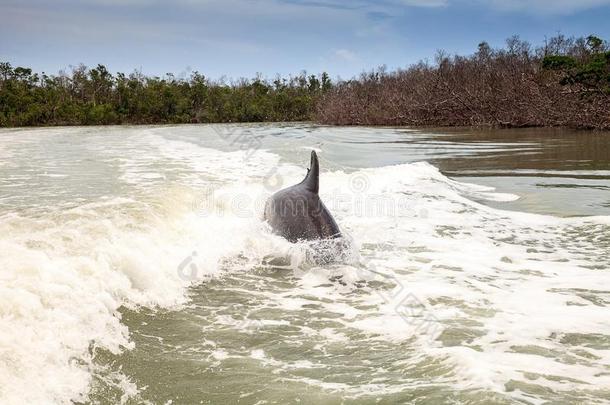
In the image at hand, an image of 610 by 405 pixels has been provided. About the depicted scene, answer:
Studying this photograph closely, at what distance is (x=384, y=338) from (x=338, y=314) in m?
0.57

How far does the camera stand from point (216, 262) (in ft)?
Result: 18.4

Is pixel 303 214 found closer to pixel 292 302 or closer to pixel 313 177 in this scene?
pixel 313 177

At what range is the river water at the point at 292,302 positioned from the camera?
9.54 ft

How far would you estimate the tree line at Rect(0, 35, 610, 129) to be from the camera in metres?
30.7

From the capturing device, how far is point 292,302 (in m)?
4.47

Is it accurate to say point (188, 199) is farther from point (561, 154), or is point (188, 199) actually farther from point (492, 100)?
point (492, 100)

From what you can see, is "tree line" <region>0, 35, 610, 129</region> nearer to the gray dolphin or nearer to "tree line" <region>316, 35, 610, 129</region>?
"tree line" <region>316, 35, 610, 129</region>

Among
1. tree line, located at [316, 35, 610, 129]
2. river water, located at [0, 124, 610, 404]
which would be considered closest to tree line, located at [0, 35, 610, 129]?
tree line, located at [316, 35, 610, 129]

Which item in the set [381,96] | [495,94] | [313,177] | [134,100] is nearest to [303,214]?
[313,177]

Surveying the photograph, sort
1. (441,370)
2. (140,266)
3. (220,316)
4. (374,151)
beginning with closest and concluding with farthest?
(441,370) → (220,316) → (140,266) → (374,151)

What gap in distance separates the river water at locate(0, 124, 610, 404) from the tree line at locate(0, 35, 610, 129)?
23.0 meters

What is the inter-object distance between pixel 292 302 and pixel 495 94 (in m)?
37.0

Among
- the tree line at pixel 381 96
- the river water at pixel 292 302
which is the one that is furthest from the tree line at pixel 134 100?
the river water at pixel 292 302

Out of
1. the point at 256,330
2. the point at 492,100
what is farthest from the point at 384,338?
the point at 492,100
